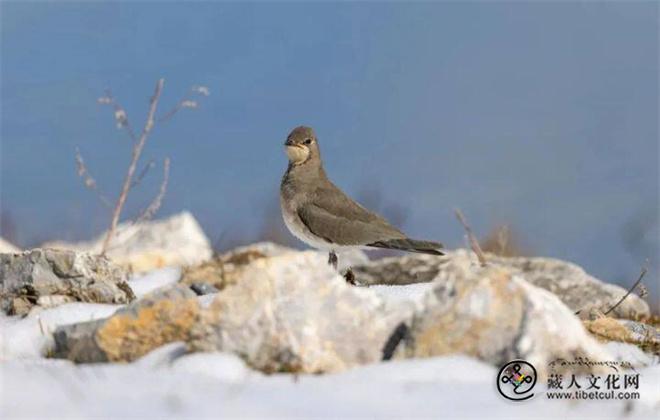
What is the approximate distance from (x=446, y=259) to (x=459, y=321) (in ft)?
25.6

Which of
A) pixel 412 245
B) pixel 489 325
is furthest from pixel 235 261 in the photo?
pixel 489 325

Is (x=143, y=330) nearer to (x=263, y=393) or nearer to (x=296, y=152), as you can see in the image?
(x=263, y=393)

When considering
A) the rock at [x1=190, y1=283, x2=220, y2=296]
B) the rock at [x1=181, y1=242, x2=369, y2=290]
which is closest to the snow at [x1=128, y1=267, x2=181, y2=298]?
the rock at [x1=181, y1=242, x2=369, y2=290]

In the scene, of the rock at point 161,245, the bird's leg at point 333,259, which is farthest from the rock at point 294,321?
the rock at point 161,245

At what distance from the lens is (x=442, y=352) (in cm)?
416

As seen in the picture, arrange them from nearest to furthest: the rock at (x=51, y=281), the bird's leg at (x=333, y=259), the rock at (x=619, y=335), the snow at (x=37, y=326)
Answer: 1. the snow at (x=37, y=326)
2. the rock at (x=619, y=335)
3. the rock at (x=51, y=281)
4. the bird's leg at (x=333, y=259)

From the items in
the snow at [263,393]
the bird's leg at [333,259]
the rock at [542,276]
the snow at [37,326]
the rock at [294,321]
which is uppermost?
the rock at [294,321]

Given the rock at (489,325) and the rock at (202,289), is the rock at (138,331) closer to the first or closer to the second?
the rock at (489,325)

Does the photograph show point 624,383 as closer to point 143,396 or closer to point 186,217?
point 143,396

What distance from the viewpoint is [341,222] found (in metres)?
A: 7.34

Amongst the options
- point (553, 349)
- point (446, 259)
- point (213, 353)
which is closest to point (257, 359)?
point (213, 353)

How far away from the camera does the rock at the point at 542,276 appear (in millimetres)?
10820

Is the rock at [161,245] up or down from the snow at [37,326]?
down

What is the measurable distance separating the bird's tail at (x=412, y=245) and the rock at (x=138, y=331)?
Result: 2.83 m
